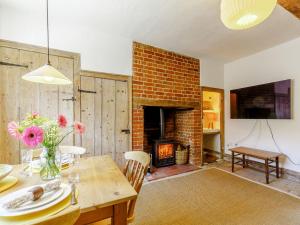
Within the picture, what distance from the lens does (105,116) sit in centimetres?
274

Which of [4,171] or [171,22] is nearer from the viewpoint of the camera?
[4,171]

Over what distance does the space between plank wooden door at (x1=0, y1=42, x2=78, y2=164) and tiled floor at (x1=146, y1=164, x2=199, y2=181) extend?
6.40 feet

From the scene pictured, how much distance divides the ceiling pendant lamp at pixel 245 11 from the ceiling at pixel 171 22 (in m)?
1.09

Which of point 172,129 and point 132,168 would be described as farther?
point 172,129

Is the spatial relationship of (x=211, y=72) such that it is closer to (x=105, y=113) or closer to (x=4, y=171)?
(x=105, y=113)

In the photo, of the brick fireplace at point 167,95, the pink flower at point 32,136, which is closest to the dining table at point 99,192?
the pink flower at point 32,136

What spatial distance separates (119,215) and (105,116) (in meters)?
1.94

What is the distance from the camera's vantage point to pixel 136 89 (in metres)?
3.01

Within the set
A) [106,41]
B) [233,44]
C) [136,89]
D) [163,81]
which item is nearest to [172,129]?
[163,81]

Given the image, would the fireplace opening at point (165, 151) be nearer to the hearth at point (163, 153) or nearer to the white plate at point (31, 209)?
the hearth at point (163, 153)

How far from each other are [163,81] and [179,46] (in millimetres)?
757

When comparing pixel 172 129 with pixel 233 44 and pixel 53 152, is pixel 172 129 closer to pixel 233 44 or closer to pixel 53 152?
pixel 233 44

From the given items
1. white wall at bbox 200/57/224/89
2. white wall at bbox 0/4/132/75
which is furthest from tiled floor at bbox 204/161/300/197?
white wall at bbox 0/4/132/75

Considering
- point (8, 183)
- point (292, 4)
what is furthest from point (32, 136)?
point (292, 4)
